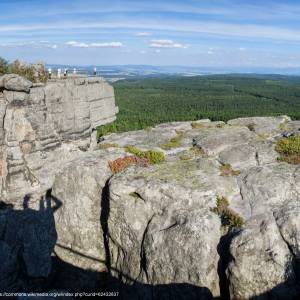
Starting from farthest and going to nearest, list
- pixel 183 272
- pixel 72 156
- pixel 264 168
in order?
pixel 72 156 → pixel 264 168 → pixel 183 272

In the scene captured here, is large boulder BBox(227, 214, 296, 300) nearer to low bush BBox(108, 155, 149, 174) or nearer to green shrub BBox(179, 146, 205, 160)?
green shrub BBox(179, 146, 205, 160)

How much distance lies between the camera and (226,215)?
2105cm

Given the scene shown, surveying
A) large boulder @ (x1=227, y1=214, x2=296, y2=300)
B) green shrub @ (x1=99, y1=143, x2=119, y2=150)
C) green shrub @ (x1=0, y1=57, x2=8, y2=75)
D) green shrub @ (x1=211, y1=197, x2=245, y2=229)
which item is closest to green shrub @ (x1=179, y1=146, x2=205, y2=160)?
green shrub @ (x1=99, y1=143, x2=119, y2=150)

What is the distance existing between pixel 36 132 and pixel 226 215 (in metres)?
13.4

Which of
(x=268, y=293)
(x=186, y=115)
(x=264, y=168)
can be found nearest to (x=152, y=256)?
(x=268, y=293)

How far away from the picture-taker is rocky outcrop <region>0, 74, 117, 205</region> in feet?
84.0

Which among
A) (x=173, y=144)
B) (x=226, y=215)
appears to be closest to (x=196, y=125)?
(x=173, y=144)

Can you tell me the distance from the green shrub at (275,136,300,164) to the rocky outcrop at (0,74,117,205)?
1394 cm

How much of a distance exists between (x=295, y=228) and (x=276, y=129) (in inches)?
527

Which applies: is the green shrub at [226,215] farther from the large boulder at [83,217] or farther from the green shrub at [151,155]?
the large boulder at [83,217]

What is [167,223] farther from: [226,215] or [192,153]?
[192,153]

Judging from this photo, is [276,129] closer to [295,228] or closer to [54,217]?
[295,228]

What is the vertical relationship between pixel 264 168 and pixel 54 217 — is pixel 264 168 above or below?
above

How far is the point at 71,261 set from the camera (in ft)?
84.6
